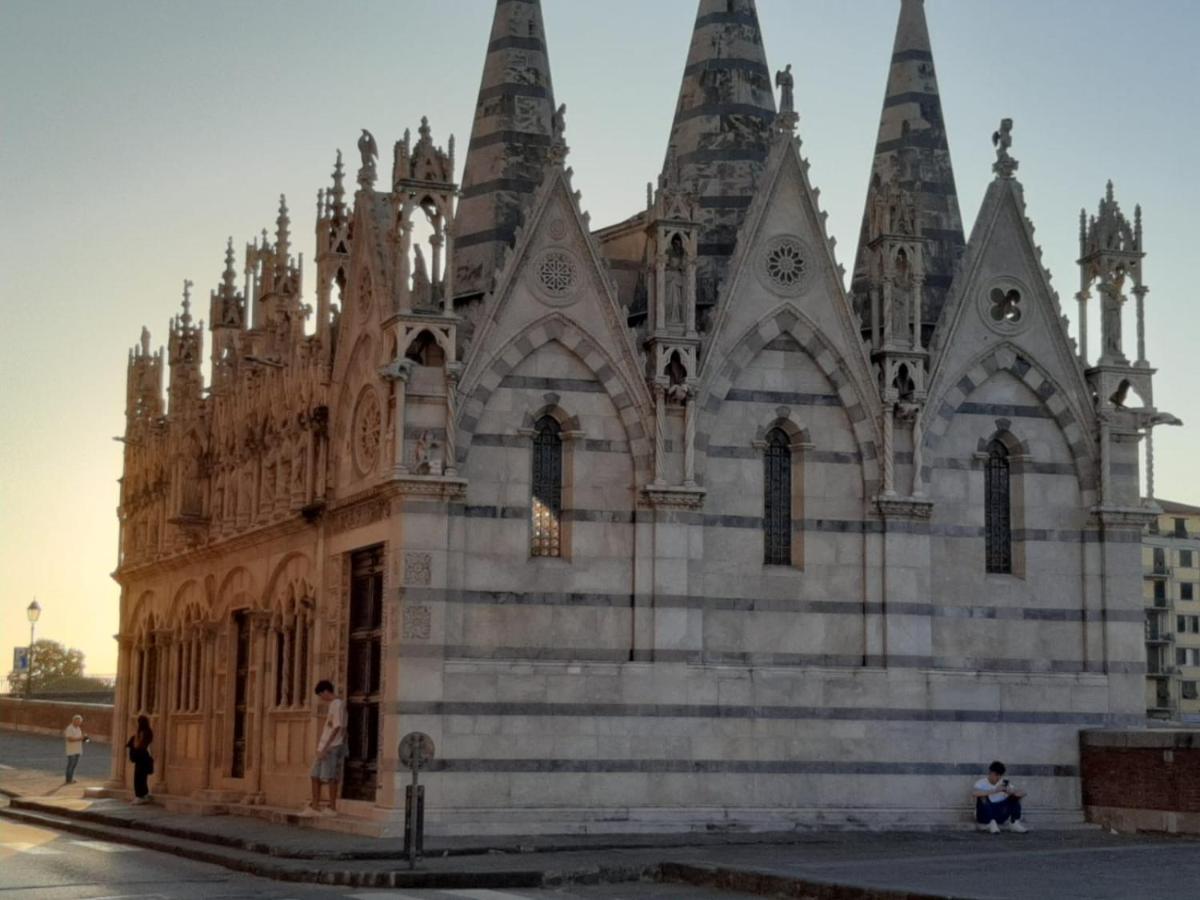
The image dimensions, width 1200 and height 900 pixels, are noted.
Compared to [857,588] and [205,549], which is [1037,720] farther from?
[205,549]

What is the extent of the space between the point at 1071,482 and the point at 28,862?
55.2 ft

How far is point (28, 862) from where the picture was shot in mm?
26547

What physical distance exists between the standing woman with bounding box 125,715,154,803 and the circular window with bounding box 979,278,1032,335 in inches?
720

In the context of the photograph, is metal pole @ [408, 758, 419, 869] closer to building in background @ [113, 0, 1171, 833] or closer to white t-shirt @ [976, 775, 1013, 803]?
building in background @ [113, 0, 1171, 833]

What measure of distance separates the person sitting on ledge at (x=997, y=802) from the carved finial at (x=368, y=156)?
13362mm

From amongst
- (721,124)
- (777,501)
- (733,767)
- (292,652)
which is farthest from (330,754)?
(721,124)

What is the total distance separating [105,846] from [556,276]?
10.9m

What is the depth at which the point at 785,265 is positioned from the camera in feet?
105

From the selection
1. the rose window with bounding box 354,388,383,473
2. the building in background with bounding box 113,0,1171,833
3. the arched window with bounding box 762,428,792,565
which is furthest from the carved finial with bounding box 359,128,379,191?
the arched window with bounding box 762,428,792,565

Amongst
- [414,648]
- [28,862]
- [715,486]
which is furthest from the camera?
[715,486]

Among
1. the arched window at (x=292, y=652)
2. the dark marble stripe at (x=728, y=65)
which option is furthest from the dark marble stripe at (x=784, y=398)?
the arched window at (x=292, y=652)

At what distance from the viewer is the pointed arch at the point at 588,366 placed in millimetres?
30281

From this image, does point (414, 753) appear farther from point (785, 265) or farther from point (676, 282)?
point (785, 265)

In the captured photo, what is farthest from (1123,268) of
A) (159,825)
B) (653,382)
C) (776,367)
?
(159,825)
